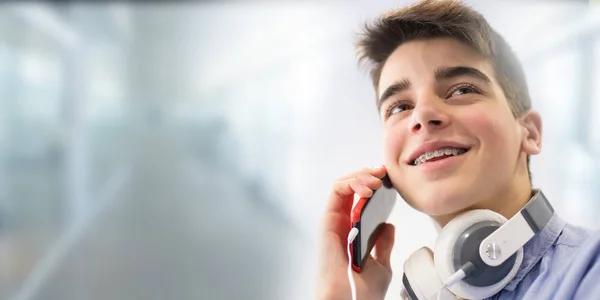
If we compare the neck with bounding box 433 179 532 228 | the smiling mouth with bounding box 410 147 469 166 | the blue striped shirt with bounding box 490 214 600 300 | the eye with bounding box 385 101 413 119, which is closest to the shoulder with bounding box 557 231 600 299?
the blue striped shirt with bounding box 490 214 600 300

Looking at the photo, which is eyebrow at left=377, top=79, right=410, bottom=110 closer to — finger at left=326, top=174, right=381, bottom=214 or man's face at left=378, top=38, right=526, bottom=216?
man's face at left=378, top=38, right=526, bottom=216

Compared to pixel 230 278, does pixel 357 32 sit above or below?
above

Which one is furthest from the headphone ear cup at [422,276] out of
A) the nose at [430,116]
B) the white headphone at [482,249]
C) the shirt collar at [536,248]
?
the nose at [430,116]

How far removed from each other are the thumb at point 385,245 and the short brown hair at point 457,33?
0.28 metres

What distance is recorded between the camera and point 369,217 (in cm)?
83

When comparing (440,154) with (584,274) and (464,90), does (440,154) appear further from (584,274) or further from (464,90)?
(584,274)

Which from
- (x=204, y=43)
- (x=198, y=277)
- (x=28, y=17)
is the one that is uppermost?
(x=28, y=17)

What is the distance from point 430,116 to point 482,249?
0.22 meters

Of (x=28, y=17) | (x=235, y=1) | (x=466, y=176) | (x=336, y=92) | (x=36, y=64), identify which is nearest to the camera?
(x=466, y=176)

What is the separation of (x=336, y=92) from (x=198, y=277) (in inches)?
26.2

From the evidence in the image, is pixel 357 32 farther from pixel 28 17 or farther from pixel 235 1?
pixel 28 17

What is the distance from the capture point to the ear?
2.61 ft

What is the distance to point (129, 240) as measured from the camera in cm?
141

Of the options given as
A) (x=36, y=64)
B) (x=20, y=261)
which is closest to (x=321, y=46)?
(x=20, y=261)
